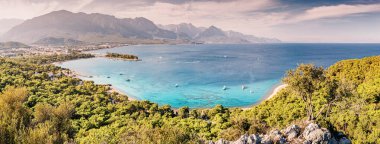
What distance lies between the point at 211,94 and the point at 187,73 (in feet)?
162

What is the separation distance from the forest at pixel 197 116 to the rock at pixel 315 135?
2286mm

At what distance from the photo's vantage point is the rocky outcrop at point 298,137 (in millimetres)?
23578

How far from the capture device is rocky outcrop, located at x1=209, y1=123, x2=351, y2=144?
77.4ft

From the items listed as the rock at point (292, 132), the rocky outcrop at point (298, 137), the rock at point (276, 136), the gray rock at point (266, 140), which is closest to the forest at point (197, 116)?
the rock at point (292, 132)

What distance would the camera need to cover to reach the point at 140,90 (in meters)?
96.7

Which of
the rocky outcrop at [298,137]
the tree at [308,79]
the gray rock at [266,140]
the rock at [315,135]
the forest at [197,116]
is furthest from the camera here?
the tree at [308,79]

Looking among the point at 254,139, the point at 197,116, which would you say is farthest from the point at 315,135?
the point at 197,116

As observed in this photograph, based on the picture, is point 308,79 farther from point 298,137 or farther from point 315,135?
point 315,135

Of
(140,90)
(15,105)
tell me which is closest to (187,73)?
(140,90)

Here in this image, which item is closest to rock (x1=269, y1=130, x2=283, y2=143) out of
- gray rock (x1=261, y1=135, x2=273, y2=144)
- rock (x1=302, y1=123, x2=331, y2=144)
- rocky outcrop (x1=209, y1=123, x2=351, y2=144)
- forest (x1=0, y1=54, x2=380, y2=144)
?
rocky outcrop (x1=209, y1=123, x2=351, y2=144)

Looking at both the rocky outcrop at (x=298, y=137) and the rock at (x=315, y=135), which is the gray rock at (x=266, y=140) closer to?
the rocky outcrop at (x=298, y=137)

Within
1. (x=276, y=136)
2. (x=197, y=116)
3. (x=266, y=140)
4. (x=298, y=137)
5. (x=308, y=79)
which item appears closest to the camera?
(x=266, y=140)

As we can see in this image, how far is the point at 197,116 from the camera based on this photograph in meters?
54.9

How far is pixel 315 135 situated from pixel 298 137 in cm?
166
